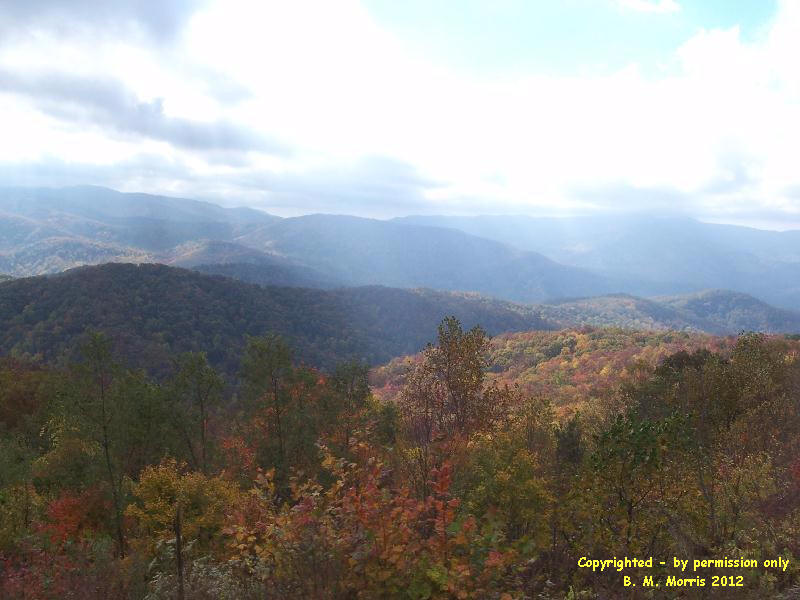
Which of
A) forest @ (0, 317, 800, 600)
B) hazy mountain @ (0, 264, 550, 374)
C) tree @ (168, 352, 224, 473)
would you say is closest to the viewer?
forest @ (0, 317, 800, 600)

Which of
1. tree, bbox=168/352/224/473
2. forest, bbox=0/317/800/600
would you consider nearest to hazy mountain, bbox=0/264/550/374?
tree, bbox=168/352/224/473

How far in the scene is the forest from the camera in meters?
7.64

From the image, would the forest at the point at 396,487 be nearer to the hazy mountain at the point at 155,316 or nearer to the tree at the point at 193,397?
the tree at the point at 193,397

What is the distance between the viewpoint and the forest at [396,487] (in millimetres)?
7641

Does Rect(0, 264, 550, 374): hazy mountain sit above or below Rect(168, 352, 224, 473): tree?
below

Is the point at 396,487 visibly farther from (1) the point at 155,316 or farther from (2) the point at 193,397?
(1) the point at 155,316

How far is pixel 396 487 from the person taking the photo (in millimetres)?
13070

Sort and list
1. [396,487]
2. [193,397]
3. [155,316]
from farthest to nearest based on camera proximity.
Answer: [155,316] < [193,397] < [396,487]

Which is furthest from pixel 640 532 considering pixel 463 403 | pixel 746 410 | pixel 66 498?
pixel 66 498

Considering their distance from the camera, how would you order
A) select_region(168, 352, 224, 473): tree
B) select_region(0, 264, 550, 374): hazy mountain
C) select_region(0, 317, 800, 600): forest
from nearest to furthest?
select_region(0, 317, 800, 600): forest → select_region(168, 352, 224, 473): tree → select_region(0, 264, 550, 374): hazy mountain

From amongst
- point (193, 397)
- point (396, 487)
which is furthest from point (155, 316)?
point (396, 487)

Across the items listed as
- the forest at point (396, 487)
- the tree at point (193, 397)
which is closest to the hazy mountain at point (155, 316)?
the tree at point (193, 397)

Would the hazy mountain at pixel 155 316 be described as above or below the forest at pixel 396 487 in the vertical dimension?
below

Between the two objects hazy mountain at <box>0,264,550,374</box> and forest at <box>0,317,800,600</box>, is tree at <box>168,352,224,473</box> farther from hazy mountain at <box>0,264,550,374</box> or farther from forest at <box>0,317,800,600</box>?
hazy mountain at <box>0,264,550,374</box>
